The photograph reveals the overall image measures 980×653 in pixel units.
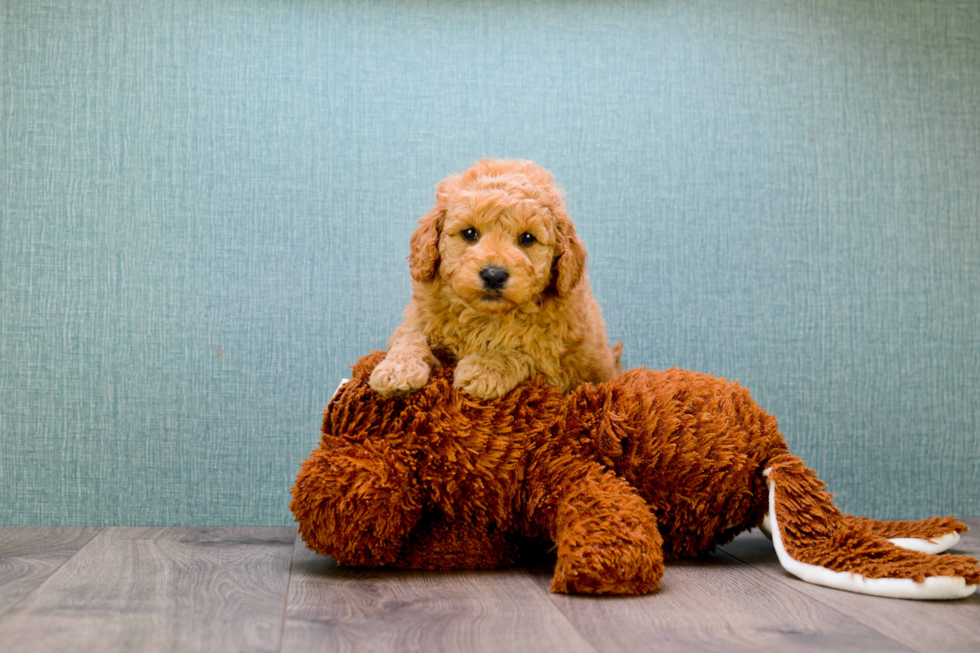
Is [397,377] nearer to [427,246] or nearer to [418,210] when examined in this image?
[427,246]

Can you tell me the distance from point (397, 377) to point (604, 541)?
1.32 feet

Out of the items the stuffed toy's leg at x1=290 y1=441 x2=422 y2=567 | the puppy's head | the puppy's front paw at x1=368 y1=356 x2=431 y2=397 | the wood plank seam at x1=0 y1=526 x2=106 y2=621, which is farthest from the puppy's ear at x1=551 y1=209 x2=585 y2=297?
→ the wood plank seam at x1=0 y1=526 x2=106 y2=621

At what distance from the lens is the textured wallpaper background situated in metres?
1.76

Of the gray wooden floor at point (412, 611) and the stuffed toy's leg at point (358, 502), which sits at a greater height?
the stuffed toy's leg at point (358, 502)

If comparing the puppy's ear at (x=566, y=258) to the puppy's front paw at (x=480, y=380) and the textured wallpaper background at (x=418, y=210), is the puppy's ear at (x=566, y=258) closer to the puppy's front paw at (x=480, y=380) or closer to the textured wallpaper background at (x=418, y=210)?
the puppy's front paw at (x=480, y=380)

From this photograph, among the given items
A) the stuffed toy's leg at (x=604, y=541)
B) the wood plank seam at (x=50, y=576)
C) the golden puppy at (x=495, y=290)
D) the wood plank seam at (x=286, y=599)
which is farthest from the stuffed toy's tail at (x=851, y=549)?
the wood plank seam at (x=50, y=576)

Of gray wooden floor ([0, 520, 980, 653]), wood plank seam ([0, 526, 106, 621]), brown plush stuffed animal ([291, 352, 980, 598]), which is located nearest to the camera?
gray wooden floor ([0, 520, 980, 653])

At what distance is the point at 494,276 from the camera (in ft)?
4.07

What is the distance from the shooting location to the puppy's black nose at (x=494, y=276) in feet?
4.07

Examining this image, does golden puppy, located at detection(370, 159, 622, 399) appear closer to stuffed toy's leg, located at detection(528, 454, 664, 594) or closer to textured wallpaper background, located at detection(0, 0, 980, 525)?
stuffed toy's leg, located at detection(528, 454, 664, 594)

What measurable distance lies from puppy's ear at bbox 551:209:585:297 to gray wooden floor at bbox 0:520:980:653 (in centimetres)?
48

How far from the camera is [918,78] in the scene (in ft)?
6.46

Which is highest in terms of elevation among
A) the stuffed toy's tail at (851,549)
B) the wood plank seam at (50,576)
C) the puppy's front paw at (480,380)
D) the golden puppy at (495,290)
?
the golden puppy at (495,290)

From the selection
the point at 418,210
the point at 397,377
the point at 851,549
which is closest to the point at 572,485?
the point at 397,377
